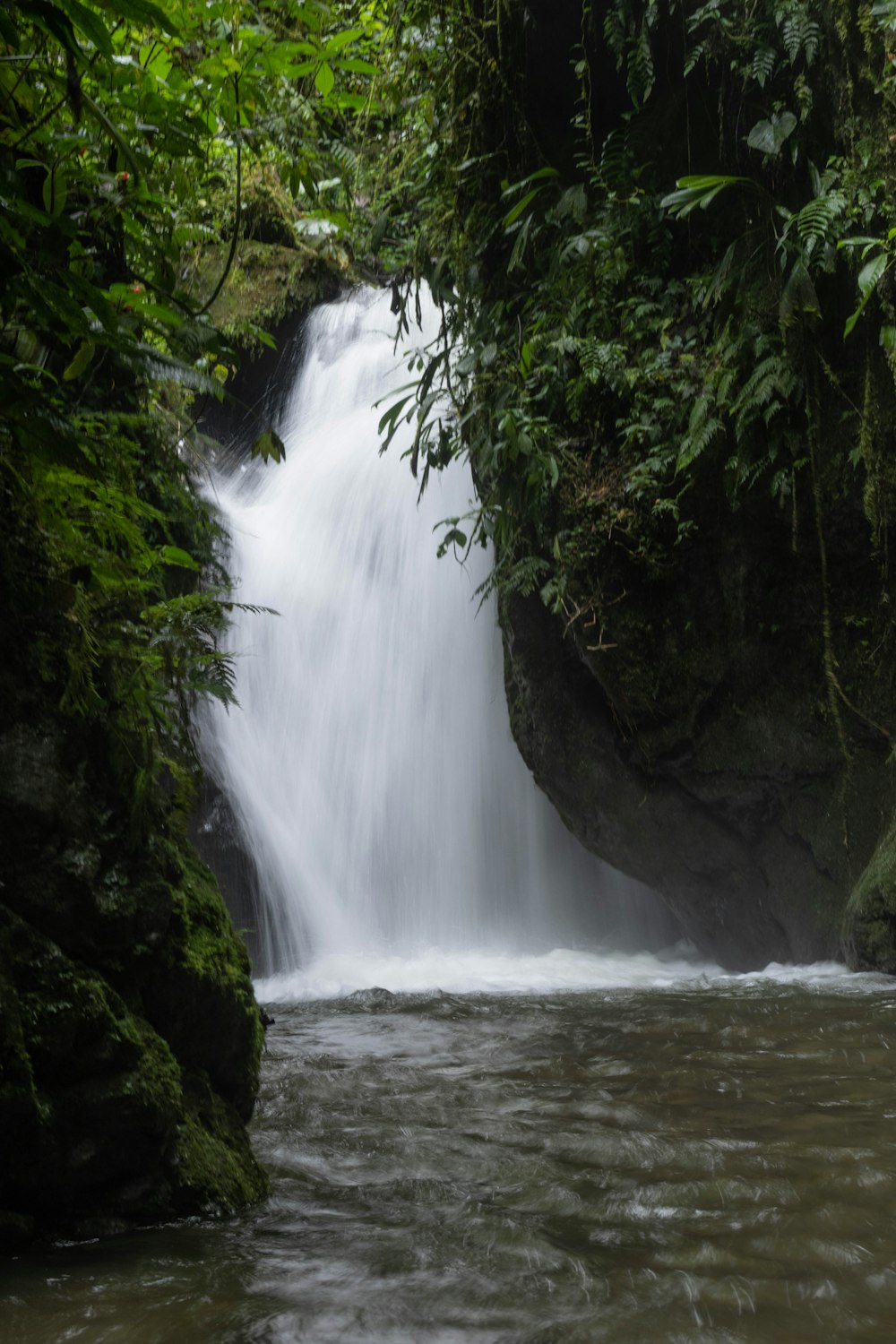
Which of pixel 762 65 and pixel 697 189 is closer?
pixel 697 189

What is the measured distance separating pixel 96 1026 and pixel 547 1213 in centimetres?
115

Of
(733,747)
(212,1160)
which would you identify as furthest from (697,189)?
(212,1160)

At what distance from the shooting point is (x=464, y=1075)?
4.05 metres

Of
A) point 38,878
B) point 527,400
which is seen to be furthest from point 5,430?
point 527,400

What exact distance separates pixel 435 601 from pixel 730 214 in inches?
192

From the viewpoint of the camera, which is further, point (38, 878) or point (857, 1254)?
point (38, 878)

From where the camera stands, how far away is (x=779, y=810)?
22.5ft

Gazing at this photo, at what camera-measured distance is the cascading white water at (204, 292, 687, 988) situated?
9328 mm

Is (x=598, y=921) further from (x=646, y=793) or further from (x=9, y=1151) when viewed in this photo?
(x=9, y=1151)

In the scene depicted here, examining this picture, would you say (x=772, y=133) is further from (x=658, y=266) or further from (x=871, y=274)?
(x=871, y=274)

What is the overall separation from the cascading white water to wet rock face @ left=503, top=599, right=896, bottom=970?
169 centimetres

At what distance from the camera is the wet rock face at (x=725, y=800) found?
6379 mm

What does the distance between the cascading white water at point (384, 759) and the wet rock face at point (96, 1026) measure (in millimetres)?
5919

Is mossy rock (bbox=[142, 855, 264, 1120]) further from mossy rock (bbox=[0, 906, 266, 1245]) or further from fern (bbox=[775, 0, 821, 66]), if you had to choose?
fern (bbox=[775, 0, 821, 66])
